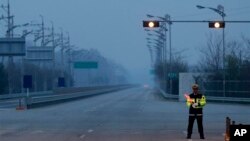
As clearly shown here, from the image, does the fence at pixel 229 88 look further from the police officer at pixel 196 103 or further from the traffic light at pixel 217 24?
the police officer at pixel 196 103

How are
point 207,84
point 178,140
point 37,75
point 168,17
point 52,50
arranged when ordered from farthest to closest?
point 37,75 < point 52,50 < point 168,17 < point 207,84 < point 178,140

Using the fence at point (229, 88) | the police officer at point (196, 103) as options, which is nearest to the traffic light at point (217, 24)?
the fence at point (229, 88)

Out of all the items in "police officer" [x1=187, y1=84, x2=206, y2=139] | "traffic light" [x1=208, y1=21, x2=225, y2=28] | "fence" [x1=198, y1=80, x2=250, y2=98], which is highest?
"traffic light" [x1=208, y1=21, x2=225, y2=28]

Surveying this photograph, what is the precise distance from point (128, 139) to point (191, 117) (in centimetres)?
234

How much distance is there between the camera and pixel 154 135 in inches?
1080

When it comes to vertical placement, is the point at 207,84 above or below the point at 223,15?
below

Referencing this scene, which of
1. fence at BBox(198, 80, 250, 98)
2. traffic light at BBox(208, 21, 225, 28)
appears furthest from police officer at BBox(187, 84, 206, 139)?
fence at BBox(198, 80, 250, 98)

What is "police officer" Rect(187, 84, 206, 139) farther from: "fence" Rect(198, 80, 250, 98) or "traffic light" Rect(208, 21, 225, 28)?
"fence" Rect(198, 80, 250, 98)

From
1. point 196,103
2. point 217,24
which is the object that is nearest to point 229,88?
point 217,24

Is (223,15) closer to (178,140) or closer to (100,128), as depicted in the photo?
(100,128)

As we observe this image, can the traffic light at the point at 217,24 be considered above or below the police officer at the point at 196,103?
above

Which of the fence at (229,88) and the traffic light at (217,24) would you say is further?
the fence at (229,88)

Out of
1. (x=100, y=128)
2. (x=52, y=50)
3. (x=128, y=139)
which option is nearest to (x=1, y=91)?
(x=52, y=50)

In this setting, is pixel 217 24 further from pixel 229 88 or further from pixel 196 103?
pixel 229 88
